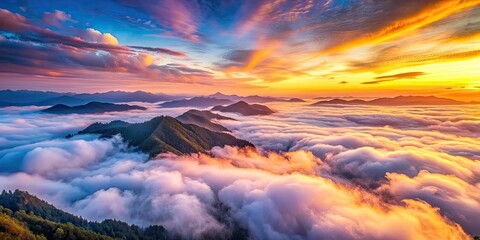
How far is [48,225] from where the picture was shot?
112 meters

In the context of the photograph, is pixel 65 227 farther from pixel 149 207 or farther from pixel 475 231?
pixel 475 231

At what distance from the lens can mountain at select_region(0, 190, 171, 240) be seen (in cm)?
9956

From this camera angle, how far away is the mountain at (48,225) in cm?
9956

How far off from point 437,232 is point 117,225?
686 feet

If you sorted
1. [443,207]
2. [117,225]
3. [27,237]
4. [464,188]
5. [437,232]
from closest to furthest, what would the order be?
1. [27,237]
2. [117,225]
3. [437,232]
4. [443,207]
5. [464,188]

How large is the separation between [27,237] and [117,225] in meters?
46.6

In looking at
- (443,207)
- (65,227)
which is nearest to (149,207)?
(65,227)

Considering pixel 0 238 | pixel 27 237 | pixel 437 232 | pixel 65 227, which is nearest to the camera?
pixel 0 238

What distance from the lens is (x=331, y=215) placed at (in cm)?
17000

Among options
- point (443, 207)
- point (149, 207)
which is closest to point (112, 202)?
point (149, 207)

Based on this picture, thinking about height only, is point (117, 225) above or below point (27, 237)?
below

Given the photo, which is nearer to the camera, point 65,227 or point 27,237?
point 27,237

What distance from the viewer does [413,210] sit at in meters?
190

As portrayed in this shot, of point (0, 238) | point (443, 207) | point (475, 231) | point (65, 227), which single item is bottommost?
point (475, 231)
